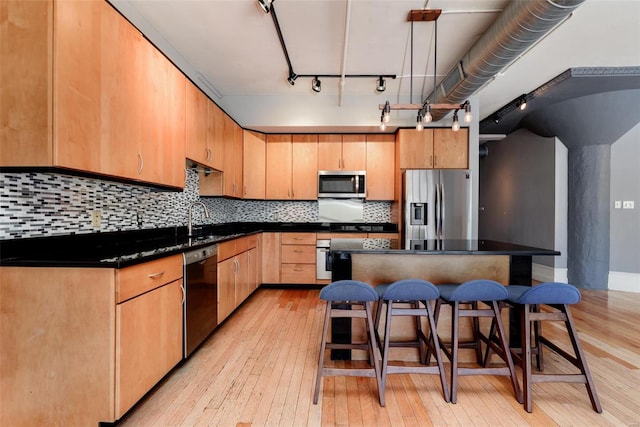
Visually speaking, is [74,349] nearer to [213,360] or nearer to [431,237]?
[213,360]

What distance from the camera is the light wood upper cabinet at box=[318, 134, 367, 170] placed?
4578mm

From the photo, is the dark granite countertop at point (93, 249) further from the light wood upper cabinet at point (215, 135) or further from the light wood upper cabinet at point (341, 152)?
the light wood upper cabinet at point (341, 152)

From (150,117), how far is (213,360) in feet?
6.28

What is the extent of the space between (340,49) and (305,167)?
1888mm

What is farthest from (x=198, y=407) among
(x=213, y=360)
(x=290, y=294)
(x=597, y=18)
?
(x=597, y=18)

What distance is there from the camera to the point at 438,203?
4.08m

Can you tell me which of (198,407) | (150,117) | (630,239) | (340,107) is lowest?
(198,407)

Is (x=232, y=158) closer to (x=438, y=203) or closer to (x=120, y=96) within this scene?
(x=120, y=96)

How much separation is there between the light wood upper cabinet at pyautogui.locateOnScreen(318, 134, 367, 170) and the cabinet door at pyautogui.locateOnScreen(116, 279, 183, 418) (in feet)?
9.86

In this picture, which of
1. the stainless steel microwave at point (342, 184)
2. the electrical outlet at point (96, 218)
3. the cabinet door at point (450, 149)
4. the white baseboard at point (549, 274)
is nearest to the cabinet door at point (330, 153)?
the stainless steel microwave at point (342, 184)

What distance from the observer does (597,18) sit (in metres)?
2.55

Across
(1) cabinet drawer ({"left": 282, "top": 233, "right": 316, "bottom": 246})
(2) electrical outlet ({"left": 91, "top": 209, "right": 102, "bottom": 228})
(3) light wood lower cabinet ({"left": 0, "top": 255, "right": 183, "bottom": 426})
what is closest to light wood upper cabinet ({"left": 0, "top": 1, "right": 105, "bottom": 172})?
(3) light wood lower cabinet ({"left": 0, "top": 255, "right": 183, "bottom": 426})

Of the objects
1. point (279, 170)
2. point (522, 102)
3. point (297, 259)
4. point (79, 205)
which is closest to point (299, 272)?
point (297, 259)

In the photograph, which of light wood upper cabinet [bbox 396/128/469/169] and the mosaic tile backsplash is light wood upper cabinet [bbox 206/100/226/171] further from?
light wood upper cabinet [bbox 396/128/469/169]
